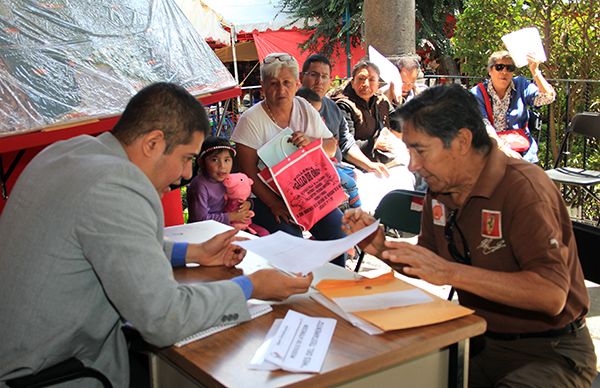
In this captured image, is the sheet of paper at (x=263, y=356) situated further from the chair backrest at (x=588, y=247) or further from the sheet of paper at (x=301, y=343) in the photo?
the chair backrest at (x=588, y=247)

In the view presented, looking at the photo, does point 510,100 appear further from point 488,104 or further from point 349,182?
point 349,182

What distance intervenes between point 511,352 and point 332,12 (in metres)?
14.1

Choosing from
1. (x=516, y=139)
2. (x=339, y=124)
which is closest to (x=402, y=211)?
(x=339, y=124)

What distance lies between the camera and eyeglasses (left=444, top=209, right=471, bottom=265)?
239cm

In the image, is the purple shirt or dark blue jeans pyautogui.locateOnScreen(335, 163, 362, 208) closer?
the purple shirt

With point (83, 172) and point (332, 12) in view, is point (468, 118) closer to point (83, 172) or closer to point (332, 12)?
point (83, 172)

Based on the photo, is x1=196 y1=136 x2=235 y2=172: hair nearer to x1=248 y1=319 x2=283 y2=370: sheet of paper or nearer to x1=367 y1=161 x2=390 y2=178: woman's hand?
x1=367 y1=161 x2=390 y2=178: woman's hand

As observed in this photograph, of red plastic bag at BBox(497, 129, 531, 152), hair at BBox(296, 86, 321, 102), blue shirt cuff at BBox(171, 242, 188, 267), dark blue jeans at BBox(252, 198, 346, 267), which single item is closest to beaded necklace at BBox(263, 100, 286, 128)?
dark blue jeans at BBox(252, 198, 346, 267)

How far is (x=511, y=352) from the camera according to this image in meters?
2.32

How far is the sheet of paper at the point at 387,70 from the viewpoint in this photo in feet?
21.0

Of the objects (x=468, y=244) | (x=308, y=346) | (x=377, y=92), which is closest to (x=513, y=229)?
(x=468, y=244)

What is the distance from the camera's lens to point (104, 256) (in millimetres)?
1769

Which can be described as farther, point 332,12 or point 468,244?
point 332,12

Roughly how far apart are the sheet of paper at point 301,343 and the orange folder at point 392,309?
14 centimetres
